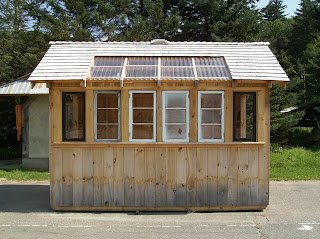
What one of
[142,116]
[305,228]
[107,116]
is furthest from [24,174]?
[305,228]

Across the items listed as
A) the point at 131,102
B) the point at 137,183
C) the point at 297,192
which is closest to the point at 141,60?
the point at 131,102

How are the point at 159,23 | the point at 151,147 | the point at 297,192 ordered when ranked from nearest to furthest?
1. the point at 151,147
2. the point at 297,192
3. the point at 159,23

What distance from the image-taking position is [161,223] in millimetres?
6797

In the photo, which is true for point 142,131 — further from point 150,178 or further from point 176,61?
point 176,61

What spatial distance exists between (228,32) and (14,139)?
580 inches

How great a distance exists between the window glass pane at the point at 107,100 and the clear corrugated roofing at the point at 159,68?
0.39 m

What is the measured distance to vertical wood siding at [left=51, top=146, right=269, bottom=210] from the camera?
7.53 metres

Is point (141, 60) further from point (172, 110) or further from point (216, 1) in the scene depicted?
point (216, 1)

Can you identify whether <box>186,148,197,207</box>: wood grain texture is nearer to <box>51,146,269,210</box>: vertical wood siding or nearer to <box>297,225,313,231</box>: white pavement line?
<box>51,146,269,210</box>: vertical wood siding

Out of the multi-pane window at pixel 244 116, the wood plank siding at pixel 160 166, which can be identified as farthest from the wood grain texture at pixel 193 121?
the multi-pane window at pixel 244 116

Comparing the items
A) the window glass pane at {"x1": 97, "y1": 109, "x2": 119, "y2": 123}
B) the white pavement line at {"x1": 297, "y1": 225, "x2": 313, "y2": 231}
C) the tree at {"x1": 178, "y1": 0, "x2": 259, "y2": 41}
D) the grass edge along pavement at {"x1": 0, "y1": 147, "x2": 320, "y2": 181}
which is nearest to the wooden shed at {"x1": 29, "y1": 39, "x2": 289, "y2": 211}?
the window glass pane at {"x1": 97, "y1": 109, "x2": 119, "y2": 123}

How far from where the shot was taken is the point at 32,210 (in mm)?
7809

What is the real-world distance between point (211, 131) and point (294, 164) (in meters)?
7.26

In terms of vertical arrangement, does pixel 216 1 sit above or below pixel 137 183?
above
